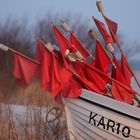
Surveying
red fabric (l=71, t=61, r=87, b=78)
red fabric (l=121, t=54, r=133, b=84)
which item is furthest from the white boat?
red fabric (l=121, t=54, r=133, b=84)

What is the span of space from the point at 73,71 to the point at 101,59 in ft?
1.31

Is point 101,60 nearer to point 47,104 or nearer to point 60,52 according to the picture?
point 60,52

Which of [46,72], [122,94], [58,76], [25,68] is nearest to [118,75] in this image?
[122,94]

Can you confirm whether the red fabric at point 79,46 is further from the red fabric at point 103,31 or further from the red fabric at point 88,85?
the red fabric at point 88,85

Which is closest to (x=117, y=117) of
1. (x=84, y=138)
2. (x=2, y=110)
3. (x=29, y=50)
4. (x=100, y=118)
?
(x=100, y=118)

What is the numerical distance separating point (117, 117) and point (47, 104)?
6.79ft

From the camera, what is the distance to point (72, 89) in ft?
16.2

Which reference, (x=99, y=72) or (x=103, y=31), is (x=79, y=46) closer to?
(x=103, y=31)

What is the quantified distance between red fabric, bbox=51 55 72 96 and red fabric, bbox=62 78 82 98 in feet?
0.19

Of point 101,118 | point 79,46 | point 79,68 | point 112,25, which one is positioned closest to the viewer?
point 101,118

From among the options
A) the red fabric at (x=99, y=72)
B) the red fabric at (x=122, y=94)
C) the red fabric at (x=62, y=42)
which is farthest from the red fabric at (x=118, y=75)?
the red fabric at (x=62, y=42)

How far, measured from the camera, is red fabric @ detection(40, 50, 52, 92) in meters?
4.91

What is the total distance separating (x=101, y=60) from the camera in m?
5.21

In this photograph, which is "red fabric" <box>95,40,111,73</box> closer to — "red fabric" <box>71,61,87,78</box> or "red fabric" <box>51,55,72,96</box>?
"red fabric" <box>71,61,87,78</box>
